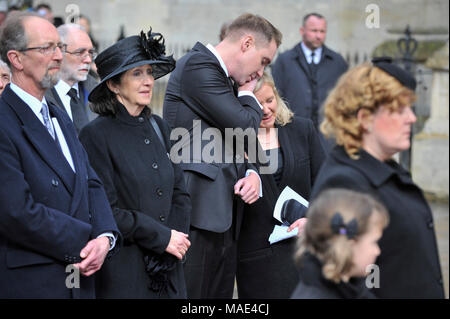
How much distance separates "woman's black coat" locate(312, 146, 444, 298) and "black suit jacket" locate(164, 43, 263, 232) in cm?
165

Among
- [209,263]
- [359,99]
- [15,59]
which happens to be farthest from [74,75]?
[359,99]

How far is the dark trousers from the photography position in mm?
5250

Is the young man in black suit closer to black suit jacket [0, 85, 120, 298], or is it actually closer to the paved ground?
black suit jacket [0, 85, 120, 298]

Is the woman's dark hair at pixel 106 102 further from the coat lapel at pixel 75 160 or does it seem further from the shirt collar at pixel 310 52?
the shirt collar at pixel 310 52

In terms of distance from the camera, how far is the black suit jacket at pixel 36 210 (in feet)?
13.3

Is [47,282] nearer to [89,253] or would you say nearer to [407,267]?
[89,253]

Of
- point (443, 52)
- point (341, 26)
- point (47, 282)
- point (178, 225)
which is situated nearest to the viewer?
point (47, 282)

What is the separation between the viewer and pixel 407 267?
350 centimetres

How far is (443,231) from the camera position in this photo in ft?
32.4

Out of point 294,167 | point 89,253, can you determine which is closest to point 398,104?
point 89,253

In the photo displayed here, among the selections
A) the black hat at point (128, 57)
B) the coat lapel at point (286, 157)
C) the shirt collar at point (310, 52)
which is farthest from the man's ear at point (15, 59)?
the shirt collar at point (310, 52)

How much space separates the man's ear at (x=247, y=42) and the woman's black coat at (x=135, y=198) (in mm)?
852
